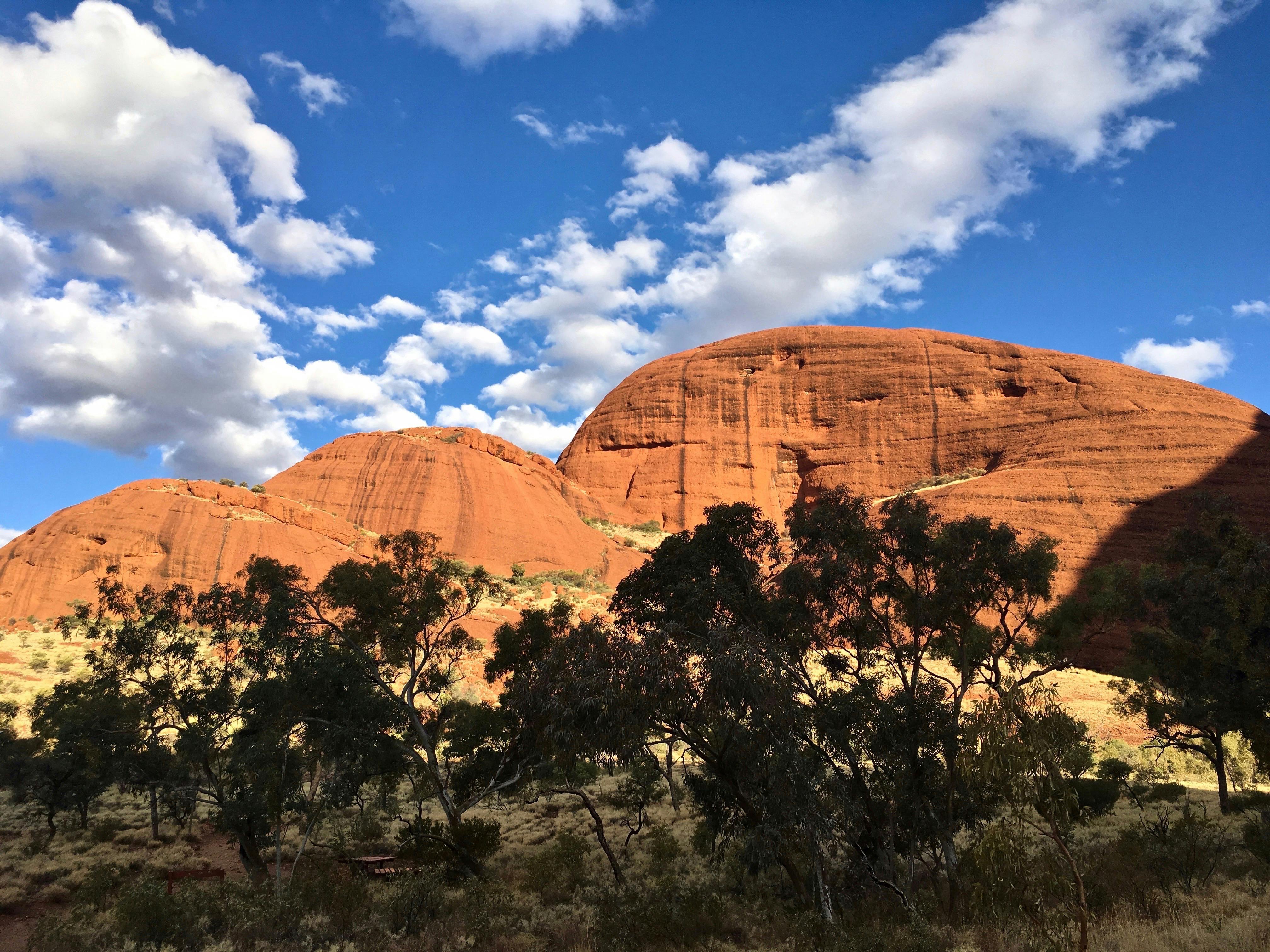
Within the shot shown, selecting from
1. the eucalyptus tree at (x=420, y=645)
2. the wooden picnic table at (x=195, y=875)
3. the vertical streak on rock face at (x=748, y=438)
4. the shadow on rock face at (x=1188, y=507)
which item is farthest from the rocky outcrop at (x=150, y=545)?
the shadow on rock face at (x=1188, y=507)

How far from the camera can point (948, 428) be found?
71.4 m

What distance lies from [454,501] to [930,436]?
47052 mm

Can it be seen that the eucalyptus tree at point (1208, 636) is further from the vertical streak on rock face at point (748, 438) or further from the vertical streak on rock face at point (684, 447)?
Answer: the vertical streak on rock face at point (748, 438)

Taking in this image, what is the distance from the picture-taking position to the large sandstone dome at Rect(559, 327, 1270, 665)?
50156 mm

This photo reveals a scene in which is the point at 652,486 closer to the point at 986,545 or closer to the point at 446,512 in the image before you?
the point at 446,512

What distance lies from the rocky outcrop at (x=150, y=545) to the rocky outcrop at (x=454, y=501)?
10774mm

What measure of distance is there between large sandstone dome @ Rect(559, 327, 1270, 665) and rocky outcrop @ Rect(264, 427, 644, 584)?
15.3 m

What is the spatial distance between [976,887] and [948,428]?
230ft

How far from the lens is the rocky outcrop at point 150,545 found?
4462 cm

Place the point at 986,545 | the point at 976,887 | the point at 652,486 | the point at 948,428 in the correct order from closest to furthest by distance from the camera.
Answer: the point at 976,887 → the point at 986,545 → the point at 948,428 → the point at 652,486

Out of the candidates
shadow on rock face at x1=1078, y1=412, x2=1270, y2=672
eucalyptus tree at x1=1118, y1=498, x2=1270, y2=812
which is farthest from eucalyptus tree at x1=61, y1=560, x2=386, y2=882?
shadow on rock face at x1=1078, y1=412, x2=1270, y2=672

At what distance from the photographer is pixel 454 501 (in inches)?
2477

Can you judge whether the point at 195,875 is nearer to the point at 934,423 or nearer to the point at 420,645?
the point at 420,645

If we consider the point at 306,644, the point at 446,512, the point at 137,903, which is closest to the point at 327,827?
the point at 306,644
